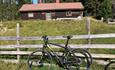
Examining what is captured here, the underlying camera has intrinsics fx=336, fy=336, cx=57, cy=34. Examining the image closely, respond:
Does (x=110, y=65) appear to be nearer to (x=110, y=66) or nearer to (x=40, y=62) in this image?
(x=110, y=66)

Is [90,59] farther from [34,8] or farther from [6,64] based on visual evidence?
Result: [34,8]

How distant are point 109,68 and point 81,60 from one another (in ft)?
2.84

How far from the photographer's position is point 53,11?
6544 centimetres

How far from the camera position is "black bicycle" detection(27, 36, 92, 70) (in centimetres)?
970

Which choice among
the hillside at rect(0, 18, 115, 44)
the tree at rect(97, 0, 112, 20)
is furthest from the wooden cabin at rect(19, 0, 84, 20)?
the hillside at rect(0, 18, 115, 44)

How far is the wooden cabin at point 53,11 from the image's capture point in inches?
2576

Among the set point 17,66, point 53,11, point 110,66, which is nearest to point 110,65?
point 110,66

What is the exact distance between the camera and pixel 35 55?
10883mm

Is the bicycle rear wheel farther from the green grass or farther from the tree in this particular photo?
the tree

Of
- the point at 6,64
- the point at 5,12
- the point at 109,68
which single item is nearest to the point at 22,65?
the point at 6,64

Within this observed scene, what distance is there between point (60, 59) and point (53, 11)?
183 feet

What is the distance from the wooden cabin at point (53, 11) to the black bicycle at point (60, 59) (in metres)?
54.4

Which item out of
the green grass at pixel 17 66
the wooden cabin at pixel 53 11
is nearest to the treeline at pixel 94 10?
the wooden cabin at pixel 53 11

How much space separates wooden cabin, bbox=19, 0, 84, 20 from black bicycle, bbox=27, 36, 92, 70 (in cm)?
5436
